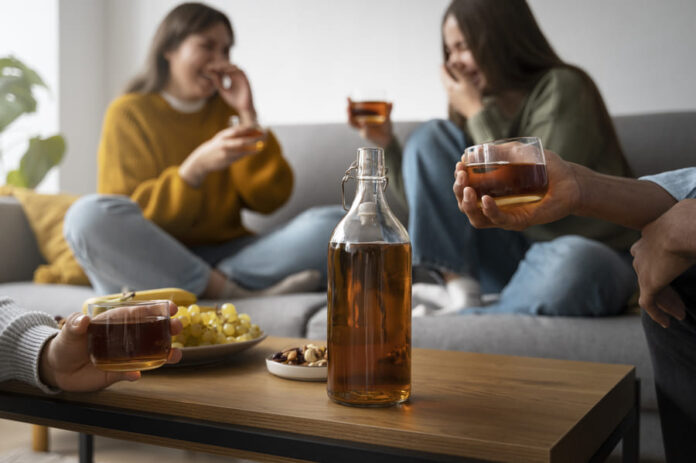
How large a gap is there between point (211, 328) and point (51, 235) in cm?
152

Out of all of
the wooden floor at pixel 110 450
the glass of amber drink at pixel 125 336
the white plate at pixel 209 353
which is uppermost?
the glass of amber drink at pixel 125 336

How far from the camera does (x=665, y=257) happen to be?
0.86 meters

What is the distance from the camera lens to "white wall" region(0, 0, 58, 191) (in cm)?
334

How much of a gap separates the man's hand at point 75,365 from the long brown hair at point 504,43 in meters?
1.48

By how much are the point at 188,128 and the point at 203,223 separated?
38 cm

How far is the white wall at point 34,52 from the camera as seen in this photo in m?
3.34

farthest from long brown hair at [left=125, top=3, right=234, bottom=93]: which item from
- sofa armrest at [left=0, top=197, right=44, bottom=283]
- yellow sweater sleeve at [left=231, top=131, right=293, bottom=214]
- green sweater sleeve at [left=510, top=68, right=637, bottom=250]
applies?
green sweater sleeve at [left=510, top=68, right=637, bottom=250]

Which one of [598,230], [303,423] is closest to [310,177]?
[598,230]

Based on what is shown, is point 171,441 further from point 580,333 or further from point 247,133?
point 247,133

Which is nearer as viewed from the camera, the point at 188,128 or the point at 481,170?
the point at 481,170

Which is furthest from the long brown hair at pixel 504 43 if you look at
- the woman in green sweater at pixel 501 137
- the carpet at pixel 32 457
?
the carpet at pixel 32 457

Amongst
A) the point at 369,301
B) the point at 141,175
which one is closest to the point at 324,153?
the point at 141,175

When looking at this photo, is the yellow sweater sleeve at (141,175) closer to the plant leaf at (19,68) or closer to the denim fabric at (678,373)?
the plant leaf at (19,68)

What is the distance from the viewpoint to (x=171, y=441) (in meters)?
0.78
